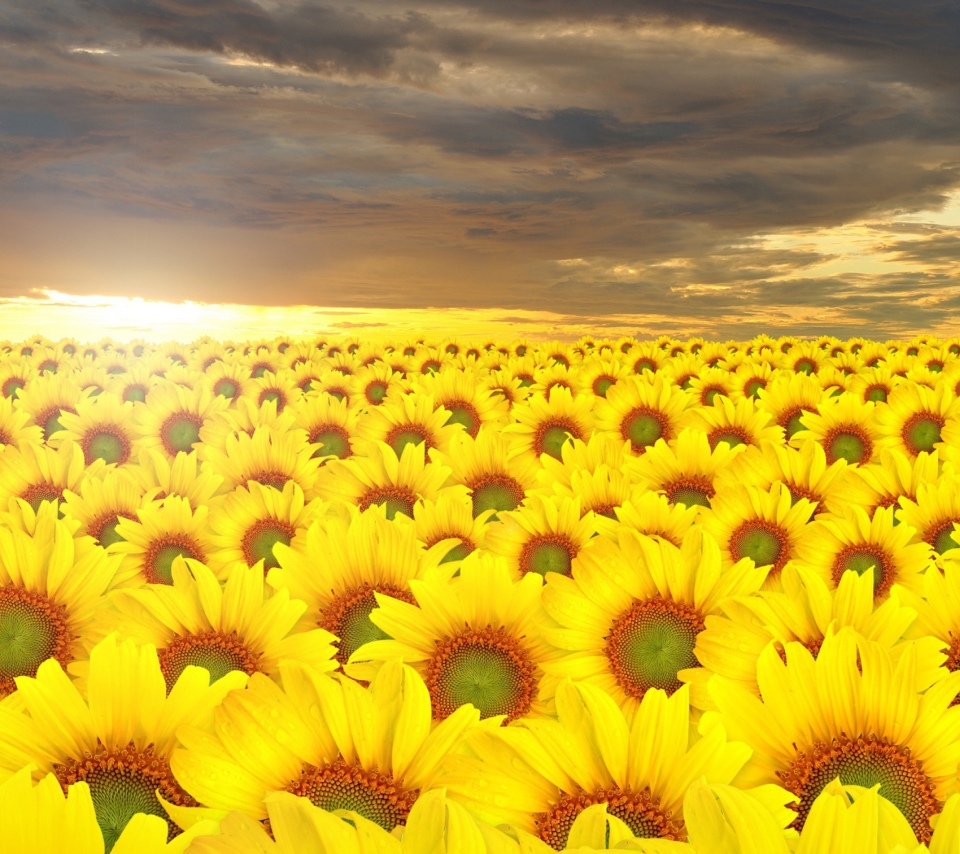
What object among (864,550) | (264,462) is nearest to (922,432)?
(864,550)

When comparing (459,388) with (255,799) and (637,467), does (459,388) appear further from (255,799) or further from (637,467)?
(255,799)

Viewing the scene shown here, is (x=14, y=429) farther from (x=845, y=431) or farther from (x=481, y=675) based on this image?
(x=845, y=431)

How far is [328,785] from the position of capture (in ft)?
7.20

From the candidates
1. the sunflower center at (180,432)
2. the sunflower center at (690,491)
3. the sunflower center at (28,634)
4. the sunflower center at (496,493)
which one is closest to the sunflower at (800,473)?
the sunflower center at (690,491)

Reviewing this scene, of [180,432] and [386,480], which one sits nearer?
[386,480]

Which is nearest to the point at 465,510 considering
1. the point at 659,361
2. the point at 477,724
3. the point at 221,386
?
the point at 477,724

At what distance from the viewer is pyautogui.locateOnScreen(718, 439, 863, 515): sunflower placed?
546 cm

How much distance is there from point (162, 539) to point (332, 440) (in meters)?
2.89

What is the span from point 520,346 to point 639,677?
18504 mm

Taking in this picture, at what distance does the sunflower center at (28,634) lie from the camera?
333cm

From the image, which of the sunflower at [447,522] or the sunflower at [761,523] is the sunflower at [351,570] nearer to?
the sunflower at [447,522]

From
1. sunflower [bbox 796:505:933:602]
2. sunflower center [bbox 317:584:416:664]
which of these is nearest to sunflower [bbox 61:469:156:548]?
sunflower center [bbox 317:584:416:664]

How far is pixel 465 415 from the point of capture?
28.2 feet

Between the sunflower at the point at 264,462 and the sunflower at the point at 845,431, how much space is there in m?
4.43
